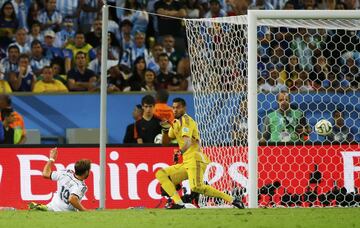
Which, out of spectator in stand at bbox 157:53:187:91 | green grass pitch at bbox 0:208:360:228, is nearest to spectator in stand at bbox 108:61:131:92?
spectator in stand at bbox 157:53:187:91

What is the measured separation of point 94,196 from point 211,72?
2590mm

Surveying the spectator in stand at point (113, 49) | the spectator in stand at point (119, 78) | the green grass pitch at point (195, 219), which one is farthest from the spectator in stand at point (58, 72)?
the green grass pitch at point (195, 219)

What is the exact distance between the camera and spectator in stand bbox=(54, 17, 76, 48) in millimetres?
20828

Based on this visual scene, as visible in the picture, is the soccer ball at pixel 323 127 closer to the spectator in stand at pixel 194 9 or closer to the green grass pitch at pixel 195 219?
the green grass pitch at pixel 195 219

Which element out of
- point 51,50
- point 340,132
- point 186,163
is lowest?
point 186,163

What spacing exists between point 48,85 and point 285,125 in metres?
4.86

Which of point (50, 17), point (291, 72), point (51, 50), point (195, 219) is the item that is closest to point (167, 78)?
point (51, 50)

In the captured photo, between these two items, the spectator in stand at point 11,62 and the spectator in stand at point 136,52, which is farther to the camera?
the spectator in stand at point 136,52

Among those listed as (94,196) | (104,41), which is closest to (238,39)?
(104,41)

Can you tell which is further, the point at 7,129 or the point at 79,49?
the point at 79,49

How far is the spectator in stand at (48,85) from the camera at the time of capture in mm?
19859

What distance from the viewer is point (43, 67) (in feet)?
66.3

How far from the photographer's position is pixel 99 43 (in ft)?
68.4

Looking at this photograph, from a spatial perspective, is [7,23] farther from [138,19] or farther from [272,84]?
[272,84]
